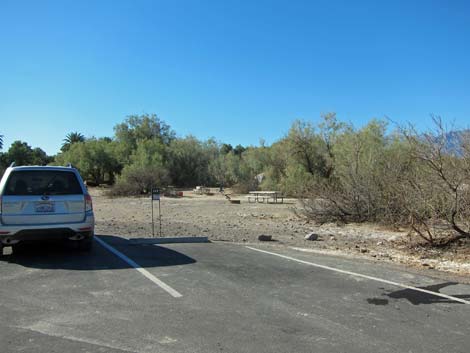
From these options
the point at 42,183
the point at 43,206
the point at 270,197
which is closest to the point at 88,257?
the point at 43,206

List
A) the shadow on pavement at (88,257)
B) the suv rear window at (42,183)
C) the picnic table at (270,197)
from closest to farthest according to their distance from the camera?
the shadow on pavement at (88,257), the suv rear window at (42,183), the picnic table at (270,197)

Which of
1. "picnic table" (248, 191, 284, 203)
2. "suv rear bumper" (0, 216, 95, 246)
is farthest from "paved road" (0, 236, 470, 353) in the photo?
"picnic table" (248, 191, 284, 203)

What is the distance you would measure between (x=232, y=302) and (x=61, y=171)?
486 cm

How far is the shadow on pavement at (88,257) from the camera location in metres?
7.50

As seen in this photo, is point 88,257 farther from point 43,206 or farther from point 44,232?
point 43,206

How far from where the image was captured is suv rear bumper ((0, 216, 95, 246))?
7566 mm

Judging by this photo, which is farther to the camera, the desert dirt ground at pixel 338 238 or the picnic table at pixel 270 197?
the picnic table at pixel 270 197

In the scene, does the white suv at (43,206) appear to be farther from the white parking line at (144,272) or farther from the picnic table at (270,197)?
the picnic table at (270,197)

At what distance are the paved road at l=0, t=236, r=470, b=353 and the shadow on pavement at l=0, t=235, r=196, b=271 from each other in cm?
4

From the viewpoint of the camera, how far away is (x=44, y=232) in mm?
7746

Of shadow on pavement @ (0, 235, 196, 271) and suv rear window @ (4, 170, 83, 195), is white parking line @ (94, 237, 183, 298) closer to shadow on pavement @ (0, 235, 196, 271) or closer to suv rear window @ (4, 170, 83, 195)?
shadow on pavement @ (0, 235, 196, 271)

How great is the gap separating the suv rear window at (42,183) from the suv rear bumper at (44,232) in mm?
657

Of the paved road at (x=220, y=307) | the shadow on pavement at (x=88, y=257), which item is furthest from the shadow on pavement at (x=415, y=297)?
the shadow on pavement at (x=88, y=257)

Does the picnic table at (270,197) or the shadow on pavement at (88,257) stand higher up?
the picnic table at (270,197)
